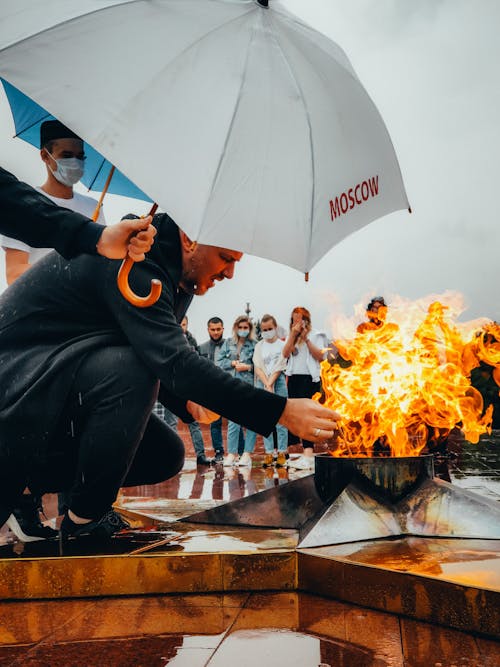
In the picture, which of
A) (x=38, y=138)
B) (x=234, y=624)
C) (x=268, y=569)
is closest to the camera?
(x=234, y=624)

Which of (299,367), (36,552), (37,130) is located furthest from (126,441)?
(299,367)

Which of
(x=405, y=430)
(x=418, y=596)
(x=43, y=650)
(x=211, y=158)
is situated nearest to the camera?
(x=43, y=650)

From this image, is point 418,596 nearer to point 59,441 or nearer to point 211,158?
point 59,441

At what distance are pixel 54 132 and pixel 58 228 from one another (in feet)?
5.71

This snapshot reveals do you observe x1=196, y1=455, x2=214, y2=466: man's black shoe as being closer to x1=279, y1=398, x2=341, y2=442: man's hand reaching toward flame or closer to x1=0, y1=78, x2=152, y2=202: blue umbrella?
x1=0, y1=78, x2=152, y2=202: blue umbrella

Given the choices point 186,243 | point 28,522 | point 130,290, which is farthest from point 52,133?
point 28,522

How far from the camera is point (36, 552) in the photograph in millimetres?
2926

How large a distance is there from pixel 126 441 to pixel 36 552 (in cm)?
59

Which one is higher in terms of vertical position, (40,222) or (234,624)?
(40,222)

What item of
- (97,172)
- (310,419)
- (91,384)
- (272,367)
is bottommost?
(310,419)

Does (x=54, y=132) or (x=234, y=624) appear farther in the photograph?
(x=54, y=132)

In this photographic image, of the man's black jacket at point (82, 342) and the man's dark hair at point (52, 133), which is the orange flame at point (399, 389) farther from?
the man's dark hair at point (52, 133)

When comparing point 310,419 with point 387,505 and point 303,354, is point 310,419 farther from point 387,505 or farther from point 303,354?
point 303,354

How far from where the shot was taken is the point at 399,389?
11.6 ft
